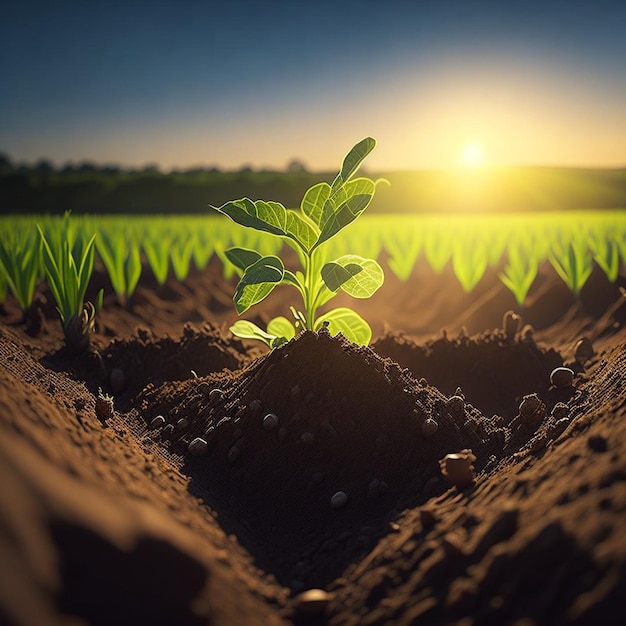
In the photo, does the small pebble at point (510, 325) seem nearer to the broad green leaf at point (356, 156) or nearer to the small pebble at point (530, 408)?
the small pebble at point (530, 408)

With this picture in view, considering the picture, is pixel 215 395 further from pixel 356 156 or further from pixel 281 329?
pixel 356 156

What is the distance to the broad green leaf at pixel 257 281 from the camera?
279 cm

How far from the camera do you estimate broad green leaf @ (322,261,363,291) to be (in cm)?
278

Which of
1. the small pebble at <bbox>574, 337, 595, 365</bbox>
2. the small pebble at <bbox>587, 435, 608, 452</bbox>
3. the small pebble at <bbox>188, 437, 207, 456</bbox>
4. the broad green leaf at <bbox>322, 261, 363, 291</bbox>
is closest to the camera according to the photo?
the small pebble at <bbox>587, 435, 608, 452</bbox>

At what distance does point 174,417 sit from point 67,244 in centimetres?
153

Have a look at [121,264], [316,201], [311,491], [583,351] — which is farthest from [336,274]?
[121,264]

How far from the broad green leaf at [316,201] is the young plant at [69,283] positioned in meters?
1.58

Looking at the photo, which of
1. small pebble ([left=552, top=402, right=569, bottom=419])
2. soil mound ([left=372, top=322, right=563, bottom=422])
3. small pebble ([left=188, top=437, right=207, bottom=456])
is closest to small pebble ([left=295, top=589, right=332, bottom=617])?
small pebble ([left=188, top=437, right=207, bottom=456])

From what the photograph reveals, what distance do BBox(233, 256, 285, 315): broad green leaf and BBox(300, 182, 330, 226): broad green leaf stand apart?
335mm

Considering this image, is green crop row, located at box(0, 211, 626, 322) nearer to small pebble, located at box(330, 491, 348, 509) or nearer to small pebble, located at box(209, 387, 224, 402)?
small pebble, located at box(209, 387, 224, 402)

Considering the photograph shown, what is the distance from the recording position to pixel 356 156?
9.56 feet

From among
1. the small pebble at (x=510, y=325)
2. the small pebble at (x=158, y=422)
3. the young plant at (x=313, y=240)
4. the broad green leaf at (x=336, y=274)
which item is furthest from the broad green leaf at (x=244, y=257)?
the small pebble at (x=510, y=325)

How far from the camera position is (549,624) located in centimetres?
127

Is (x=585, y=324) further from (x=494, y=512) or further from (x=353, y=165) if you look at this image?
(x=494, y=512)
